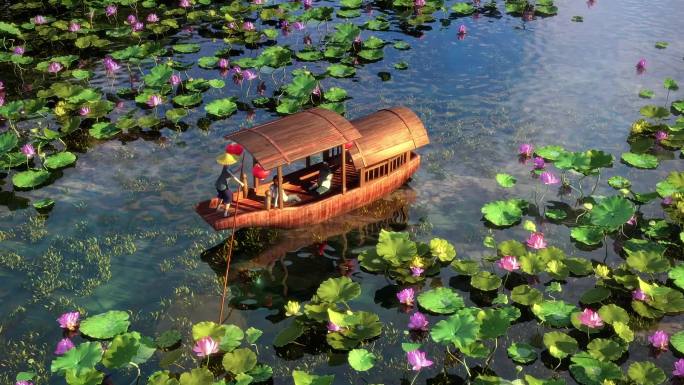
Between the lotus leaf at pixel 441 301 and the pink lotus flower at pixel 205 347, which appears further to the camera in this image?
the lotus leaf at pixel 441 301

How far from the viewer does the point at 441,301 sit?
34.3 feet

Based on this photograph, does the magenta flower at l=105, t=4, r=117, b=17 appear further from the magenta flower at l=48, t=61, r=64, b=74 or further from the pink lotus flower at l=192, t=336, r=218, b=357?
the pink lotus flower at l=192, t=336, r=218, b=357

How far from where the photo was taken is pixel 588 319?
31.5ft

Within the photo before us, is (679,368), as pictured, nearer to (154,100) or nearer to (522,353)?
(522,353)

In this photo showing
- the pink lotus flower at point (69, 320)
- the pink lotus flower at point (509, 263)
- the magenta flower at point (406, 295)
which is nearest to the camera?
the pink lotus flower at point (69, 320)

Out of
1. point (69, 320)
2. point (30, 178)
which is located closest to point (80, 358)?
point (69, 320)

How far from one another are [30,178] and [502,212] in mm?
10629

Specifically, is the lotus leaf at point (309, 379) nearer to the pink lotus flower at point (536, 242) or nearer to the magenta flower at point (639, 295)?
the pink lotus flower at point (536, 242)

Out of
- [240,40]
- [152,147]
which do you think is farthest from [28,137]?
[240,40]

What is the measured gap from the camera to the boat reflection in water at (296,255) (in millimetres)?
11375

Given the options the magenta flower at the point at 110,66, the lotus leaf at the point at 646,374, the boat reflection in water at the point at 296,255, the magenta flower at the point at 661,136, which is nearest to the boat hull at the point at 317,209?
the boat reflection in water at the point at 296,255

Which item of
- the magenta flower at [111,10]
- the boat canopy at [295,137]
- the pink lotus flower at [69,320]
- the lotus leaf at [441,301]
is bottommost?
the pink lotus flower at [69,320]

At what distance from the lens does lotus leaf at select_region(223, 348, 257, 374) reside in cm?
898

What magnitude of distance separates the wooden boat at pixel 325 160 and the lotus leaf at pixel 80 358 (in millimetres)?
3470
